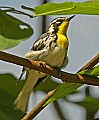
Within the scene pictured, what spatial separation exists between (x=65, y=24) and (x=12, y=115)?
0.81ft

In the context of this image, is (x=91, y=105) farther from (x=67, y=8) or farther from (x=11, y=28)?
(x=67, y=8)

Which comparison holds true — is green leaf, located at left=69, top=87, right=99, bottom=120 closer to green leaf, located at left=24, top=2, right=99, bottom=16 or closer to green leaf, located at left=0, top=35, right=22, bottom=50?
green leaf, located at left=0, top=35, right=22, bottom=50

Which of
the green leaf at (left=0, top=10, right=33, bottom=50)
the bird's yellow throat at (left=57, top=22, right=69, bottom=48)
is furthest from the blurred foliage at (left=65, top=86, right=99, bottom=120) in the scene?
the green leaf at (left=0, top=10, right=33, bottom=50)

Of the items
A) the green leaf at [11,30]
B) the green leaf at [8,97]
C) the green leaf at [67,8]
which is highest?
the green leaf at [67,8]

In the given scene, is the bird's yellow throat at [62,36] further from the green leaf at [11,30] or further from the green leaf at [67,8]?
the green leaf at [67,8]

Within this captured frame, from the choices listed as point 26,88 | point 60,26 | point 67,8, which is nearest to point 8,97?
point 26,88

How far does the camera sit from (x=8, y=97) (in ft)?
1.99

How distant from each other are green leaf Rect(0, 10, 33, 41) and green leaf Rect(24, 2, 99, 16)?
0.15 m

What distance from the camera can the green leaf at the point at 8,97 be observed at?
1.92ft

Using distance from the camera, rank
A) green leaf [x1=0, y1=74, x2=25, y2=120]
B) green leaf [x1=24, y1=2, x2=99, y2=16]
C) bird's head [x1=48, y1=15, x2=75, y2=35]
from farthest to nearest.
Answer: bird's head [x1=48, y1=15, x2=75, y2=35] < green leaf [x1=0, y1=74, x2=25, y2=120] < green leaf [x1=24, y1=2, x2=99, y2=16]

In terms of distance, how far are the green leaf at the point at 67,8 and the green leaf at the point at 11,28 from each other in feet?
0.50

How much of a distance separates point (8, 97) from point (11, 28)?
0.16 m

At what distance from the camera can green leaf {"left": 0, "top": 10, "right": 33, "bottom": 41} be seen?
48 cm

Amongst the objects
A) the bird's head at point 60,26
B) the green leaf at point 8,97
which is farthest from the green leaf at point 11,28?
the bird's head at point 60,26
